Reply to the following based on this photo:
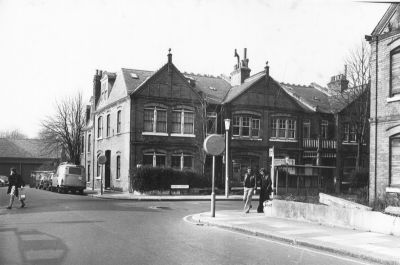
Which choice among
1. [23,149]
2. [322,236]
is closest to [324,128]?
[322,236]

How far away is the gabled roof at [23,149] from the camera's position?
72812mm

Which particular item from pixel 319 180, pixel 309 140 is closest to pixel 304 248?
pixel 319 180

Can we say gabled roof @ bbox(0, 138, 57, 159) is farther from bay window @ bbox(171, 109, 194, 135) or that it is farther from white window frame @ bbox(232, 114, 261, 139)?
white window frame @ bbox(232, 114, 261, 139)

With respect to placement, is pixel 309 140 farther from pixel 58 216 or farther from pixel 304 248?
pixel 304 248

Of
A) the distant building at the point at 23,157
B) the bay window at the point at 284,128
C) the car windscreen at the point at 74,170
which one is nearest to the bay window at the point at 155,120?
the car windscreen at the point at 74,170

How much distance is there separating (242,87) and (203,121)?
5.41 meters

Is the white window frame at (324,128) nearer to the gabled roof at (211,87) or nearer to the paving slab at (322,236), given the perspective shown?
the gabled roof at (211,87)

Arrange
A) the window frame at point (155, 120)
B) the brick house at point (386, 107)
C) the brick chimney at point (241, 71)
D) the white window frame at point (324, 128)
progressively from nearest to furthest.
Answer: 1. the brick house at point (386, 107)
2. the window frame at point (155, 120)
3. the brick chimney at point (241, 71)
4. the white window frame at point (324, 128)

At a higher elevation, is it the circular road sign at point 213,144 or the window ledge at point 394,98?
the window ledge at point 394,98

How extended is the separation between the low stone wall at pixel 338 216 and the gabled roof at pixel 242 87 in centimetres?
2231

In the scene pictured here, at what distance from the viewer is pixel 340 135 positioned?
41.3 m

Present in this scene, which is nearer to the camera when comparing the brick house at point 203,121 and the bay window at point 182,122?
→ the brick house at point 203,121

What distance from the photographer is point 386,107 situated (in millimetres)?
18125

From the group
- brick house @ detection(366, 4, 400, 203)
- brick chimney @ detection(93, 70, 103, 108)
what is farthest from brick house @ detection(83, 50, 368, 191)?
brick house @ detection(366, 4, 400, 203)
